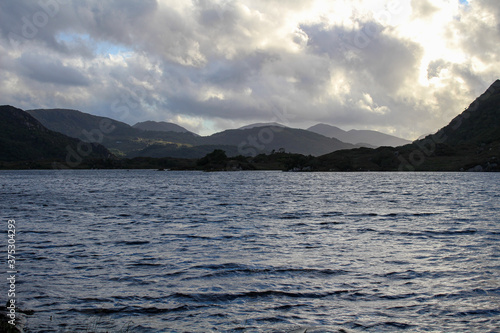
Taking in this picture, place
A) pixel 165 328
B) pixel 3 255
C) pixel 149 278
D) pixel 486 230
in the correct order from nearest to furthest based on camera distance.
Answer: pixel 165 328, pixel 149 278, pixel 3 255, pixel 486 230

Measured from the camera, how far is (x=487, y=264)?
86.2 feet

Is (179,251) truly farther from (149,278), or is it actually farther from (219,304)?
(219,304)

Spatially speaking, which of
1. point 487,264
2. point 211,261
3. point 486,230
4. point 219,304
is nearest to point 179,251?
point 211,261

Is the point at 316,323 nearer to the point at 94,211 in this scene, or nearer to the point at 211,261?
the point at 211,261

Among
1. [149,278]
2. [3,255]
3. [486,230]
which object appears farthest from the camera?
[486,230]

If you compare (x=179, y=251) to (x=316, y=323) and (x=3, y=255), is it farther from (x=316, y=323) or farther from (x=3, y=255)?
(x=316, y=323)

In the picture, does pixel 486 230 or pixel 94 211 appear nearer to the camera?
pixel 486 230

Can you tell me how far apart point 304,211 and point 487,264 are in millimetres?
34341

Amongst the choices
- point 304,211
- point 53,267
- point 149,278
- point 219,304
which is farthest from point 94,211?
point 219,304

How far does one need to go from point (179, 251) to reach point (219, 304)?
12565 mm

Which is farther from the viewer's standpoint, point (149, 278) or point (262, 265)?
point (262, 265)

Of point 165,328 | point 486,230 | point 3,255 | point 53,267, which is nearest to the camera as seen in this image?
point 165,328

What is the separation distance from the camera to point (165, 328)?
631 inches

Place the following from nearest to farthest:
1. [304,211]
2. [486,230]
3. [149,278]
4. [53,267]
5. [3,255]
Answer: [149,278]
[53,267]
[3,255]
[486,230]
[304,211]
